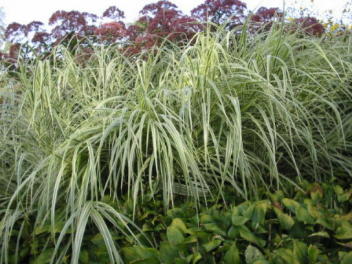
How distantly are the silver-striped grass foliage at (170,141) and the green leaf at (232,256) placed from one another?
1.31ft

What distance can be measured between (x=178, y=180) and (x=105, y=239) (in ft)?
1.51

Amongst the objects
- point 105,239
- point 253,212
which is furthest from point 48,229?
point 253,212

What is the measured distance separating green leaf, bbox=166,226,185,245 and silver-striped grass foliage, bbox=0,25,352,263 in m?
0.24

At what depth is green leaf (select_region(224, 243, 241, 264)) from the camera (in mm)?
1239

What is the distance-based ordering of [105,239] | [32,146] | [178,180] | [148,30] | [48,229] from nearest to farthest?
[105,239], [48,229], [178,180], [32,146], [148,30]

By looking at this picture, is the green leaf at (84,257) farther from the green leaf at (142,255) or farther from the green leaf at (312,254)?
the green leaf at (312,254)

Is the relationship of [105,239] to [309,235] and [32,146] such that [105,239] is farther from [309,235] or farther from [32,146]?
[32,146]

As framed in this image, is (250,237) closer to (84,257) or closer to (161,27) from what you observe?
(84,257)

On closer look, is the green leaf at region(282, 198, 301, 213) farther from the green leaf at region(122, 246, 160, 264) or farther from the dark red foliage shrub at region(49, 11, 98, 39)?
the dark red foliage shrub at region(49, 11, 98, 39)

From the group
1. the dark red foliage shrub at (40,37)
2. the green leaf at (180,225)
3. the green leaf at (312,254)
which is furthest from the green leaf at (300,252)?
the dark red foliage shrub at (40,37)

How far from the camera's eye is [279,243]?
1335 millimetres

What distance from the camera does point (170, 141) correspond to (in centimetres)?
180

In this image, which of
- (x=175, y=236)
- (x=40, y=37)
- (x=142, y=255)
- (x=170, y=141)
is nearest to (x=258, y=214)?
(x=175, y=236)

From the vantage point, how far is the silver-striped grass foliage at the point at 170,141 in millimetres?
1683
